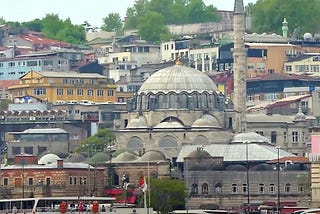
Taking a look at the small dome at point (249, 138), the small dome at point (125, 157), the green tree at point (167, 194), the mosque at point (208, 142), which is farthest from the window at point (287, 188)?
the small dome at point (125, 157)

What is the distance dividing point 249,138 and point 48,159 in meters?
11.8

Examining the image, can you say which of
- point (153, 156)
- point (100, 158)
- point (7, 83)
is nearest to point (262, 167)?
point (153, 156)

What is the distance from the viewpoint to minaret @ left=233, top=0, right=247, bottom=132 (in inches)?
6147

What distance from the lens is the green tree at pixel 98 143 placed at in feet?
513

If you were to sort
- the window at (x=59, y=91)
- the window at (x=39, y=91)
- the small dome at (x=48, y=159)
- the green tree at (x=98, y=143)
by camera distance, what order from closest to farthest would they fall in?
the small dome at (x=48, y=159) < the green tree at (x=98, y=143) < the window at (x=59, y=91) < the window at (x=39, y=91)

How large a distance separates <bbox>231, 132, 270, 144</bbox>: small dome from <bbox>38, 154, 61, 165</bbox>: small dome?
34.3 feet

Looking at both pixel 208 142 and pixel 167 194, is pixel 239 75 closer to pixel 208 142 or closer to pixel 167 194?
pixel 208 142

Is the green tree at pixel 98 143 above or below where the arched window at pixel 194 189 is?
above

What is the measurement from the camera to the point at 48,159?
14512 cm

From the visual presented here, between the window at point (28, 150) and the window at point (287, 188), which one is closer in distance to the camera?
the window at point (287, 188)

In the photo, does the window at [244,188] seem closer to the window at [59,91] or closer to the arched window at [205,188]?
the arched window at [205,188]

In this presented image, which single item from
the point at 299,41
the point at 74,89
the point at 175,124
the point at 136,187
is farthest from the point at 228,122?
the point at 299,41

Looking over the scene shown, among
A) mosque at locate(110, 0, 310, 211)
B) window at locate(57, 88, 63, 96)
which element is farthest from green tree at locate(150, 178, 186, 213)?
window at locate(57, 88, 63, 96)

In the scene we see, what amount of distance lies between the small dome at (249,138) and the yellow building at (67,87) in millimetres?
31208
